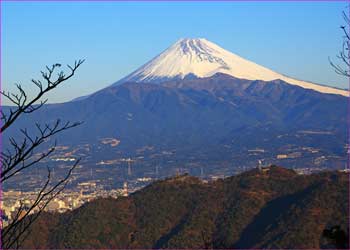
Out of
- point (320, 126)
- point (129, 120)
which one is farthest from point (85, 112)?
point (320, 126)

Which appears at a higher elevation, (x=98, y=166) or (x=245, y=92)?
(x=245, y=92)

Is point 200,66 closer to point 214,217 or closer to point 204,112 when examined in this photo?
point 204,112

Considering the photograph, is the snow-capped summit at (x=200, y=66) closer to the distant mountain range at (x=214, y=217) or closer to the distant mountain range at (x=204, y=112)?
the distant mountain range at (x=204, y=112)

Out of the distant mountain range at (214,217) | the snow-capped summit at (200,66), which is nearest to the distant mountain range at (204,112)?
the snow-capped summit at (200,66)

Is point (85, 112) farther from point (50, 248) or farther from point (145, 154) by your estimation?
point (50, 248)

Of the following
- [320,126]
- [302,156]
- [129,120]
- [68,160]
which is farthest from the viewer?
[129,120]

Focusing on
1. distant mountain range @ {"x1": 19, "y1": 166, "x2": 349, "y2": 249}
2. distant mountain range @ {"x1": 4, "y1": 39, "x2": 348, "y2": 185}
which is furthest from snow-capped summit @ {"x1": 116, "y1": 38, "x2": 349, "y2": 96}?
distant mountain range @ {"x1": 19, "y1": 166, "x2": 349, "y2": 249}

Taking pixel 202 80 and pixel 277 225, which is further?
pixel 202 80
